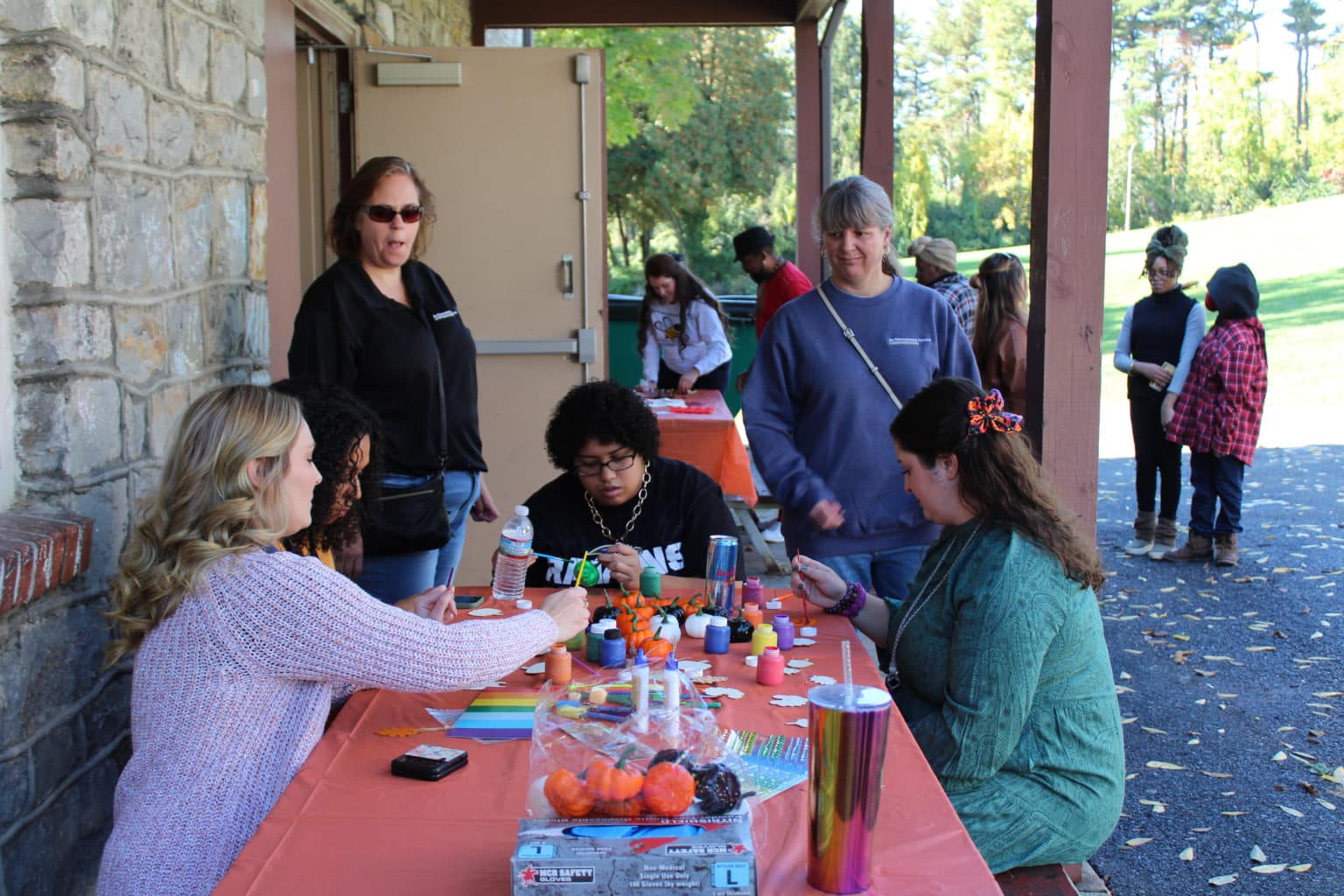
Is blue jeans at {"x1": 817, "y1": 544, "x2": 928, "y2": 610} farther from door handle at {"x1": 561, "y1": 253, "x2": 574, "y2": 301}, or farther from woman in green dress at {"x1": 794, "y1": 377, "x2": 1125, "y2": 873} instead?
door handle at {"x1": 561, "y1": 253, "x2": 574, "y2": 301}

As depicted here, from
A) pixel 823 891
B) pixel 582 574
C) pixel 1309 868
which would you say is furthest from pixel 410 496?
pixel 1309 868

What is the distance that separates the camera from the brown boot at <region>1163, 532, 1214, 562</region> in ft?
24.6

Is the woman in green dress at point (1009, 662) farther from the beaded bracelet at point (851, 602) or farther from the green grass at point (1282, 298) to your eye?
the green grass at point (1282, 298)

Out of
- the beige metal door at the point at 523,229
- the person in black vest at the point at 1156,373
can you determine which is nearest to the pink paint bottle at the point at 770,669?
the beige metal door at the point at 523,229

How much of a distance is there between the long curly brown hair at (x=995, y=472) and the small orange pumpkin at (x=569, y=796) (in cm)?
123

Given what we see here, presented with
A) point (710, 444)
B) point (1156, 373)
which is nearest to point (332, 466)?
point (710, 444)

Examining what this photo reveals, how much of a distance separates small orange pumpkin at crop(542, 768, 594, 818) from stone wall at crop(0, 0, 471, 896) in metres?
1.33

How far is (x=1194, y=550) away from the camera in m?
7.50

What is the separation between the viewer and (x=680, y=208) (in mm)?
27875

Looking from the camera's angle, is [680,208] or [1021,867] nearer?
[1021,867]

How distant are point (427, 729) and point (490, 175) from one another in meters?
4.29

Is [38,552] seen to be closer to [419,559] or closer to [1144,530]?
[419,559]

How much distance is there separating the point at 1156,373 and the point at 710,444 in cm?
283

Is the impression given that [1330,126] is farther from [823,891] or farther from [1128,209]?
[823,891]
